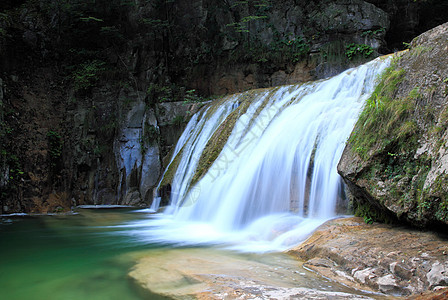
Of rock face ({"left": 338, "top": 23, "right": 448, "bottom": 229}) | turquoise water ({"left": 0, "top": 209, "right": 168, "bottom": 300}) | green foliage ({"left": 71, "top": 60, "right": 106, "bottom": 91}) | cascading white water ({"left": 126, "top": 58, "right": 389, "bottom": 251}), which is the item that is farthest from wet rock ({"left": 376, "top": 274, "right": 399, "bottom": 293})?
green foliage ({"left": 71, "top": 60, "right": 106, "bottom": 91})

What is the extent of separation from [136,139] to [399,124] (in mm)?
9165

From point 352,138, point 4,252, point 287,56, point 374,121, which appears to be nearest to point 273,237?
point 352,138

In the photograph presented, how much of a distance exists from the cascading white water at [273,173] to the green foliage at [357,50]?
13.8ft

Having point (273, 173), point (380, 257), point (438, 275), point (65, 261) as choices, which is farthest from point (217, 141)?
point (438, 275)

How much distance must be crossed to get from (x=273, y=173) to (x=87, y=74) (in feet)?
30.1

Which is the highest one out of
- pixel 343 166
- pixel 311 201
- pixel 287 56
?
pixel 287 56

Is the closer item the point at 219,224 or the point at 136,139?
the point at 219,224

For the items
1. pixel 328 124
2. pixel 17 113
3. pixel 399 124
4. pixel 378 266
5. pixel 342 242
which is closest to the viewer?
pixel 378 266

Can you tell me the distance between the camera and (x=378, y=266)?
2.89 m

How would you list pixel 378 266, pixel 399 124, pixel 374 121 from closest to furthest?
pixel 378 266 < pixel 399 124 < pixel 374 121

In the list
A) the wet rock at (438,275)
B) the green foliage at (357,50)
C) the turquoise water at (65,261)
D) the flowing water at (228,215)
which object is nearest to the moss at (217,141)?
the flowing water at (228,215)

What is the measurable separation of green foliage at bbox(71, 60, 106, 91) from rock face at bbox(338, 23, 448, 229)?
413 inches

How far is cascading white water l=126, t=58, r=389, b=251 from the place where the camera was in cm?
512

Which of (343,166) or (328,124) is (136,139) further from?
(343,166)
